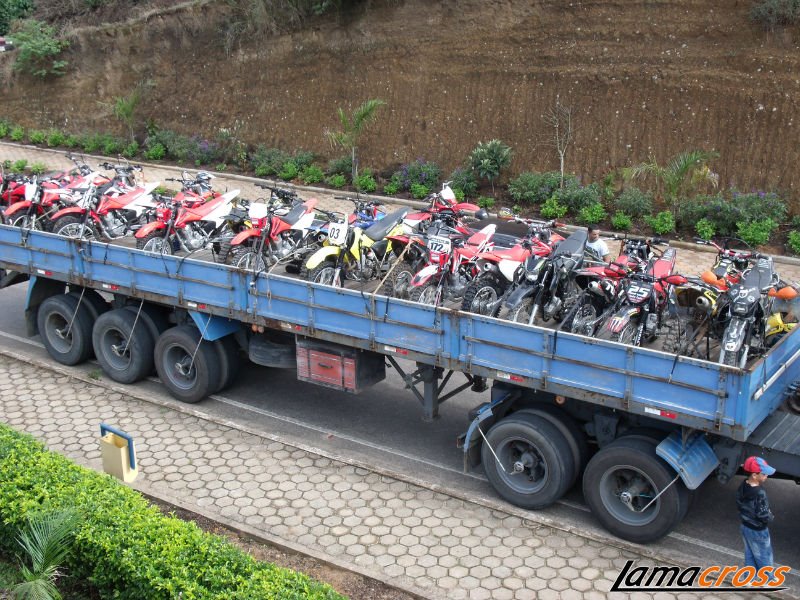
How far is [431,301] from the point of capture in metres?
9.41

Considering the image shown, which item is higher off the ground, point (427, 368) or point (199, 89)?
point (199, 89)

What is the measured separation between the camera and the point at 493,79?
→ 19.4m

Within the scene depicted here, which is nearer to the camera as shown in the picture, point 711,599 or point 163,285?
point 711,599

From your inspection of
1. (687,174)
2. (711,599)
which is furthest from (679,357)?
(687,174)

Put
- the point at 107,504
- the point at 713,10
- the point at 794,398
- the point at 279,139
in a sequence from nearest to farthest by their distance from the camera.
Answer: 1. the point at 107,504
2. the point at 794,398
3. the point at 713,10
4. the point at 279,139

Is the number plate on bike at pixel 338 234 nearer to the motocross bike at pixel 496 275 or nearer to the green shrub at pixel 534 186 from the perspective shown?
the motocross bike at pixel 496 275

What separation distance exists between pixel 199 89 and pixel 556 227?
1642 cm

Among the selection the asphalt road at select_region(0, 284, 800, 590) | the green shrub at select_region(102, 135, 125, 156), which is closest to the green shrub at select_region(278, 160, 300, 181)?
the green shrub at select_region(102, 135, 125, 156)

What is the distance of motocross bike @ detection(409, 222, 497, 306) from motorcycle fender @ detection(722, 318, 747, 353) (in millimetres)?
2835

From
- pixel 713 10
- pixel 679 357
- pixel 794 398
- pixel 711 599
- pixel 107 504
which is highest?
pixel 713 10

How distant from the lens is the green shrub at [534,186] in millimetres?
17656

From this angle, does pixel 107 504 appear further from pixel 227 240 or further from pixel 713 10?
pixel 713 10

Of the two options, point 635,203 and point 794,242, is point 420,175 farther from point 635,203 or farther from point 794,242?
point 794,242

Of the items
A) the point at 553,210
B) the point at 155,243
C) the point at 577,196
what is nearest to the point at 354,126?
the point at 553,210
